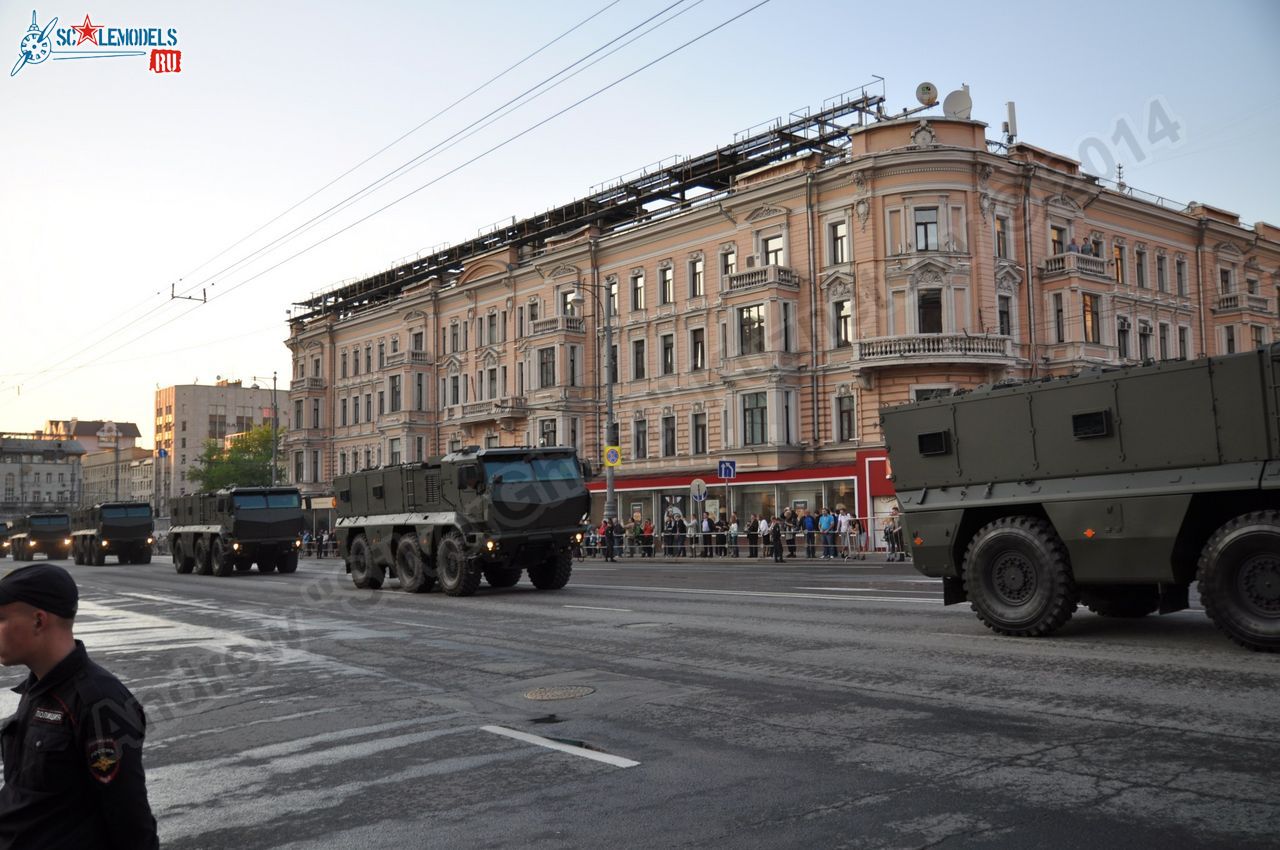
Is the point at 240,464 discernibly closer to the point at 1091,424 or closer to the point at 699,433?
the point at 699,433

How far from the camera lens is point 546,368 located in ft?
181

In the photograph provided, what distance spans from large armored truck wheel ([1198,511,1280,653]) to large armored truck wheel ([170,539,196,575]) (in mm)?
32480

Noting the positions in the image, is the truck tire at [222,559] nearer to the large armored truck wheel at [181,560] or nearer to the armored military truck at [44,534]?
the large armored truck wheel at [181,560]

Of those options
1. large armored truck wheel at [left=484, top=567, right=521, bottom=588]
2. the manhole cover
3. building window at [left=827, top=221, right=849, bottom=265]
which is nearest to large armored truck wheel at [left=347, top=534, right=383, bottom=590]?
large armored truck wheel at [left=484, top=567, right=521, bottom=588]

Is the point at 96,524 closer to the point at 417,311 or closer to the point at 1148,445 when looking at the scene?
the point at 417,311

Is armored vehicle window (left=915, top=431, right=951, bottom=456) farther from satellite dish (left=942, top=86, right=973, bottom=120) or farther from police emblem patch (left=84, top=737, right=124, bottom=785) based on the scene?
satellite dish (left=942, top=86, right=973, bottom=120)

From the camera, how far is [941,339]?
38812 mm

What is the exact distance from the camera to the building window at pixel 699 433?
158 feet

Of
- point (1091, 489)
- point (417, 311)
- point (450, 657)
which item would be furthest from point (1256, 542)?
point (417, 311)

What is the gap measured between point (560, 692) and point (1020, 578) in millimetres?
5349

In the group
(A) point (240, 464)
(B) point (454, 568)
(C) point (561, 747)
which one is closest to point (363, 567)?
(B) point (454, 568)

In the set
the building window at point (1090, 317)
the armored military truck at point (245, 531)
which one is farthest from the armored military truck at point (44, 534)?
the building window at point (1090, 317)

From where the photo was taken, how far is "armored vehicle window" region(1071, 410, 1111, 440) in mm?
10766

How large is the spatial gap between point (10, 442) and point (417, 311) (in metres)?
94.2
